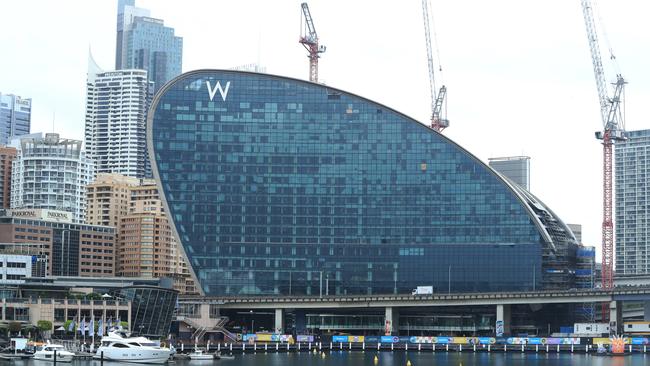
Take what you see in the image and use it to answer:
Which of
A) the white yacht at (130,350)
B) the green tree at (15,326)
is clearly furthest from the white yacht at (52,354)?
the green tree at (15,326)

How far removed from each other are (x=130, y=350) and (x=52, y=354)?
36.1 feet

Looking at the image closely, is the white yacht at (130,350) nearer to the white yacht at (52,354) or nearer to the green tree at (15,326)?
the white yacht at (52,354)

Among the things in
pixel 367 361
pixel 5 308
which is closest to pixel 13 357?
pixel 5 308

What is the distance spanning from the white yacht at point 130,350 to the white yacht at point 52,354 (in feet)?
17.6

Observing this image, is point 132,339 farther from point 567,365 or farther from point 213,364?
point 567,365

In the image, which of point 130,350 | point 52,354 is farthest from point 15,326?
point 130,350

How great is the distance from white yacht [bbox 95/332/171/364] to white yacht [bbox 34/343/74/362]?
5.36 m

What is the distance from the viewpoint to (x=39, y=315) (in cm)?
19900

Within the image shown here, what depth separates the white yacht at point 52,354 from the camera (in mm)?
166375

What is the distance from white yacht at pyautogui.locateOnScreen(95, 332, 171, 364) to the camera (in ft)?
554

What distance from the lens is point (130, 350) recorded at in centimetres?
16875

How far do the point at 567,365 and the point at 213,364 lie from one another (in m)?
54.7

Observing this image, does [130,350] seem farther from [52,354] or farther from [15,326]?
[15,326]

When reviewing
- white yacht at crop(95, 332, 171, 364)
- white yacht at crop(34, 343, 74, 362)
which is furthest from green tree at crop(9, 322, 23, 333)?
white yacht at crop(95, 332, 171, 364)
